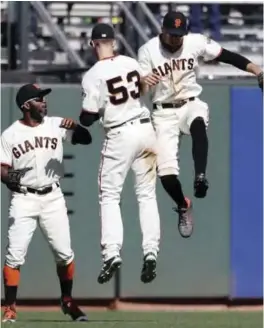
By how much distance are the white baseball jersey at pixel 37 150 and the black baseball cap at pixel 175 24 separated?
2095 millimetres

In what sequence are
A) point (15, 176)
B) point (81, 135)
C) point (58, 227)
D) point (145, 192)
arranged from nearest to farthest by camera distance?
point (145, 192), point (81, 135), point (15, 176), point (58, 227)

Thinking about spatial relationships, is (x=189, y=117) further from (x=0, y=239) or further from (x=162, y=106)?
(x=0, y=239)

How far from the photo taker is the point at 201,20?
63.4 feet

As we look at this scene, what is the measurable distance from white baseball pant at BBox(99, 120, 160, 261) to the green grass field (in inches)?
37.8

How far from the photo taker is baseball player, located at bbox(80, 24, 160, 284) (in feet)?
41.4

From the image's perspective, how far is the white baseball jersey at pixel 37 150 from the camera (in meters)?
14.3

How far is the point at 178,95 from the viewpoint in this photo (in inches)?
517

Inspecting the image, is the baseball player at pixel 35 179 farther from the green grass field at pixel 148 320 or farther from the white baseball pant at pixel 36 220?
the green grass field at pixel 148 320

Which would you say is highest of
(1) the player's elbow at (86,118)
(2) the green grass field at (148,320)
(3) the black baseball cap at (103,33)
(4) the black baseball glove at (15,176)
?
(3) the black baseball cap at (103,33)

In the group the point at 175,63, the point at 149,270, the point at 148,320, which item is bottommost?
the point at 148,320

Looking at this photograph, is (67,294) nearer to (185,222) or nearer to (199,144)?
(185,222)

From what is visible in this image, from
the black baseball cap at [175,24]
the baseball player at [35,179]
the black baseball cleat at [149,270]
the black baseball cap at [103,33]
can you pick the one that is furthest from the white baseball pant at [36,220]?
the black baseball cap at [175,24]

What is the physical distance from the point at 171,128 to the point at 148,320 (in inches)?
115

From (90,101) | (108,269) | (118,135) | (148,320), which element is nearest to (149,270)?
(108,269)
